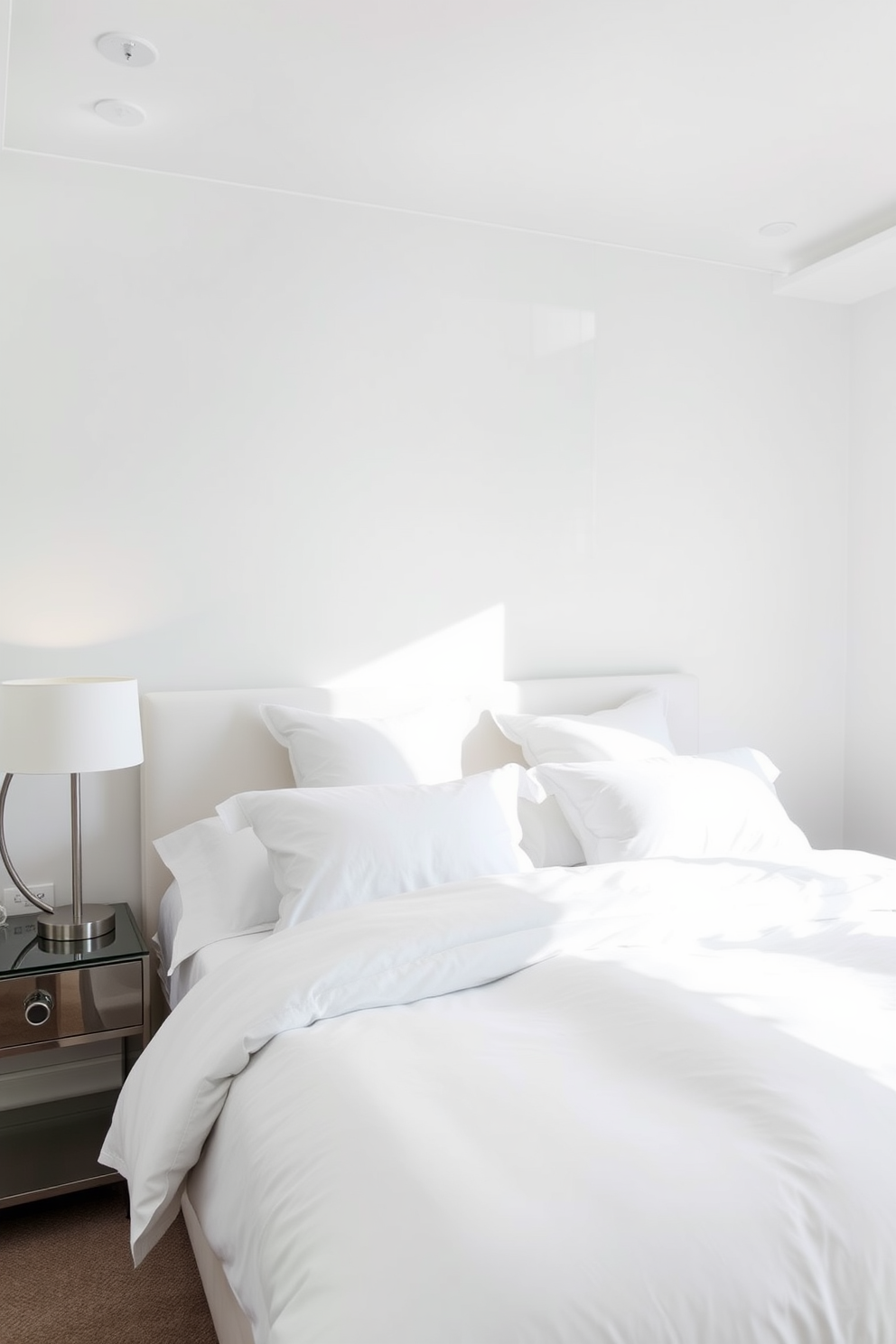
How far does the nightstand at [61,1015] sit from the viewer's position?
7.25 feet

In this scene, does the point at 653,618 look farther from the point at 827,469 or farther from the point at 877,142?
the point at 877,142

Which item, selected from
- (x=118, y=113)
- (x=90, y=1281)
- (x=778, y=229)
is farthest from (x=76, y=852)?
(x=778, y=229)

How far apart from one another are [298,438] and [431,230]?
796mm

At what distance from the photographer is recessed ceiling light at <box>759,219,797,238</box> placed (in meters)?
3.11

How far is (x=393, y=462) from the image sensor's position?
3.01 metres

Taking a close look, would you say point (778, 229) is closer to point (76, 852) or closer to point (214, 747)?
point (214, 747)

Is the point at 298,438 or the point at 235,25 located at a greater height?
the point at 235,25

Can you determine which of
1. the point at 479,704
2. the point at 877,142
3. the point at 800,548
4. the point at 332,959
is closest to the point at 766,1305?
the point at 332,959

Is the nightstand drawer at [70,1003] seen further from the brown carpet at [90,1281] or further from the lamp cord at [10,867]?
the brown carpet at [90,1281]

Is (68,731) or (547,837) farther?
→ (547,837)

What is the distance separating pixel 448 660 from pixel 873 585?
1.73 m

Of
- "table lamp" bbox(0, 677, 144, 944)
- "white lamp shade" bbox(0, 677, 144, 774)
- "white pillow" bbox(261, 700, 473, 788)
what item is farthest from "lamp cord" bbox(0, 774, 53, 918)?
"white pillow" bbox(261, 700, 473, 788)

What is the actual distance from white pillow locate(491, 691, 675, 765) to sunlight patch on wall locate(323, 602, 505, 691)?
194 mm

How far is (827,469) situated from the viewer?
12.3 feet
